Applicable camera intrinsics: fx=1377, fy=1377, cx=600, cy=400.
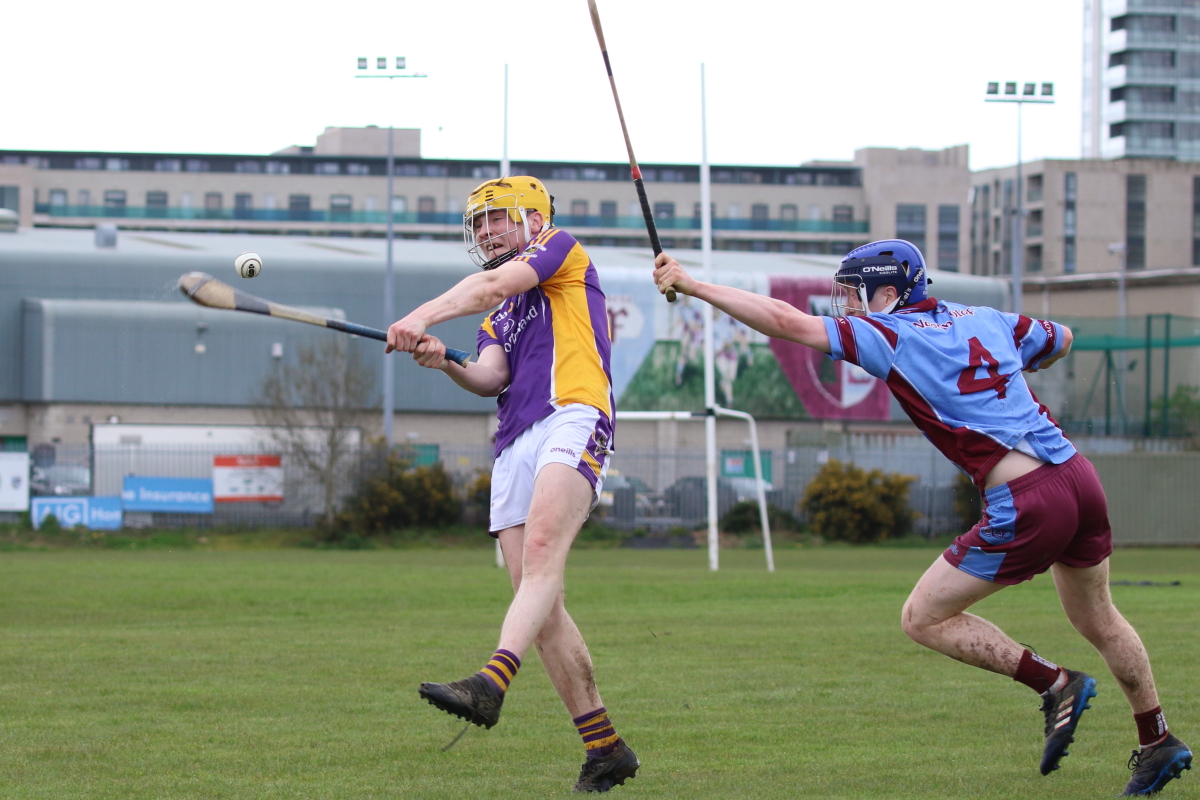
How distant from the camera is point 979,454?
5.49m

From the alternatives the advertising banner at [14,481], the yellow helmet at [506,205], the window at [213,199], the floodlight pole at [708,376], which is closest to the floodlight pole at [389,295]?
the advertising banner at [14,481]

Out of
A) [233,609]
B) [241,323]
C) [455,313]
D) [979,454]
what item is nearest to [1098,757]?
[979,454]

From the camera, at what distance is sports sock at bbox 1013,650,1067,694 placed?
225 inches

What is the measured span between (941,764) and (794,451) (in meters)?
36.4

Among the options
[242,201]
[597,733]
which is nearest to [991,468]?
[597,733]

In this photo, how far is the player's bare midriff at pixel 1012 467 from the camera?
545cm

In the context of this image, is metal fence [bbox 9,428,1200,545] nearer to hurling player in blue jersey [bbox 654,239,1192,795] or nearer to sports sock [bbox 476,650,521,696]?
hurling player in blue jersey [bbox 654,239,1192,795]

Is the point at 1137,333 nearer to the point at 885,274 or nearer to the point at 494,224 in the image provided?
the point at 885,274

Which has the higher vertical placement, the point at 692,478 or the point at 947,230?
the point at 947,230

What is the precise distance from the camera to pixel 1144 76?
112 m

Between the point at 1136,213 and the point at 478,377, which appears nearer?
the point at 478,377

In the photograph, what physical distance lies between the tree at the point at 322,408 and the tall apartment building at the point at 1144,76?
283 feet

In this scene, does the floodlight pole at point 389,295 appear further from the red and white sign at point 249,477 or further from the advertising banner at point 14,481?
the advertising banner at point 14,481

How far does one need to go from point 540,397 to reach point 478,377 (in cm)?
30
